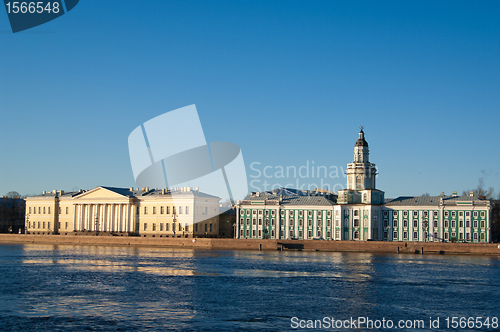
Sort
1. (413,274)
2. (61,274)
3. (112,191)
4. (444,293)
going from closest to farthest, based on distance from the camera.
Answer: (444,293) < (61,274) < (413,274) < (112,191)

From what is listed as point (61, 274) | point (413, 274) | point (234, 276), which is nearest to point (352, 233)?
point (413, 274)

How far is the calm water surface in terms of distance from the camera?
1956 centimetres

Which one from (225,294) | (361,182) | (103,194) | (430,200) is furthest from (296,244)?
(225,294)

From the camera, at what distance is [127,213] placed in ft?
254

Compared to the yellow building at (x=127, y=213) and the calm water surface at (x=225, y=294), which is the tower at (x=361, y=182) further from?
the calm water surface at (x=225, y=294)

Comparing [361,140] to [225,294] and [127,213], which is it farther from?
[225,294]

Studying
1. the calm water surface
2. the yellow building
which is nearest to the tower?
the yellow building

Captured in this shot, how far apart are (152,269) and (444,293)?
17.2 meters

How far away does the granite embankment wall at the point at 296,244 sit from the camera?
5527 cm

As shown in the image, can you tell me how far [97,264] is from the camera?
40000mm

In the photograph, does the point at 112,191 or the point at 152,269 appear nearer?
the point at 152,269

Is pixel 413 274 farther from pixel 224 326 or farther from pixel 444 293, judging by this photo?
pixel 224 326

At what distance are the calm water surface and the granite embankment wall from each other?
15.3 m

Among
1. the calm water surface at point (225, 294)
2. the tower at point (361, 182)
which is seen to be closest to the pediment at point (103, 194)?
the tower at point (361, 182)
